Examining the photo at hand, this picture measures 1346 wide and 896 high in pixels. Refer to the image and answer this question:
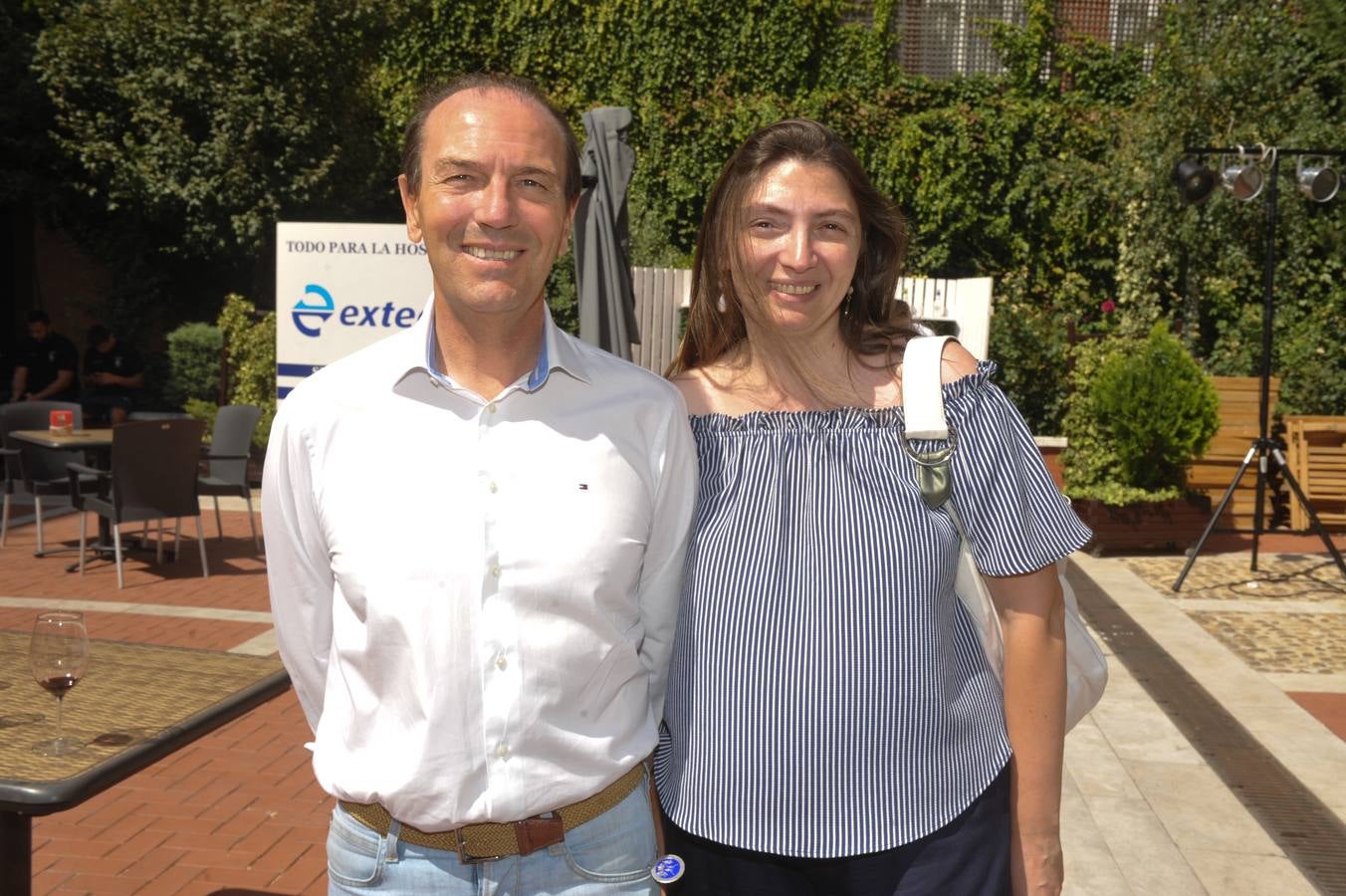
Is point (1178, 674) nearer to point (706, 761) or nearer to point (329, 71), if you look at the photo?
point (706, 761)

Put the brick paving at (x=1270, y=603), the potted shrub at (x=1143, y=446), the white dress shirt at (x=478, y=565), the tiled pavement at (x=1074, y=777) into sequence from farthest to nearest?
the potted shrub at (x=1143, y=446)
the brick paving at (x=1270, y=603)
the tiled pavement at (x=1074, y=777)
the white dress shirt at (x=478, y=565)

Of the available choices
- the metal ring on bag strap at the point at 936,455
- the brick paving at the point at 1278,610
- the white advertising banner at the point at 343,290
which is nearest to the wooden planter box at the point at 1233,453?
the brick paving at the point at 1278,610

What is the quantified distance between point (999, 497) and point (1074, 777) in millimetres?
3267

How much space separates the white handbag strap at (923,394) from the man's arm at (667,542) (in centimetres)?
33

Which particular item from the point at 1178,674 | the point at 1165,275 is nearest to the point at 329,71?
the point at 1165,275

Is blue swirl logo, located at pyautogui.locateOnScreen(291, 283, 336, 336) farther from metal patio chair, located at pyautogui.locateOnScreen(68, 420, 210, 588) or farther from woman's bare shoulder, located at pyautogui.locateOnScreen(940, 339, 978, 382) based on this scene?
woman's bare shoulder, located at pyautogui.locateOnScreen(940, 339, 978, 382)

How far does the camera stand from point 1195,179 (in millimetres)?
7996

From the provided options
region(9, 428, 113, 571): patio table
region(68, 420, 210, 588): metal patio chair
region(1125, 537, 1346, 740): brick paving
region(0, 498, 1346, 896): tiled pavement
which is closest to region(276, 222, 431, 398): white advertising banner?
region(68, 420, 210, 588): metal patio chair

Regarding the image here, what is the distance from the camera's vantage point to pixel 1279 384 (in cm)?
1053

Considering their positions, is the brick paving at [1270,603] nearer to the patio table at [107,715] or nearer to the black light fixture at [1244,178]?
the black light fixture at [1244,178]

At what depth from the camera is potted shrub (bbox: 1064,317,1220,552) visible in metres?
8.91

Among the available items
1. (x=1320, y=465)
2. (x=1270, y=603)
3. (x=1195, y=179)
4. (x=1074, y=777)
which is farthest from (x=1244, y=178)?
(x=1074, y=777)

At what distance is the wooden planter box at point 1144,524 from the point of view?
9156mm

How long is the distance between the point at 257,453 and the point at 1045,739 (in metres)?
11.6
